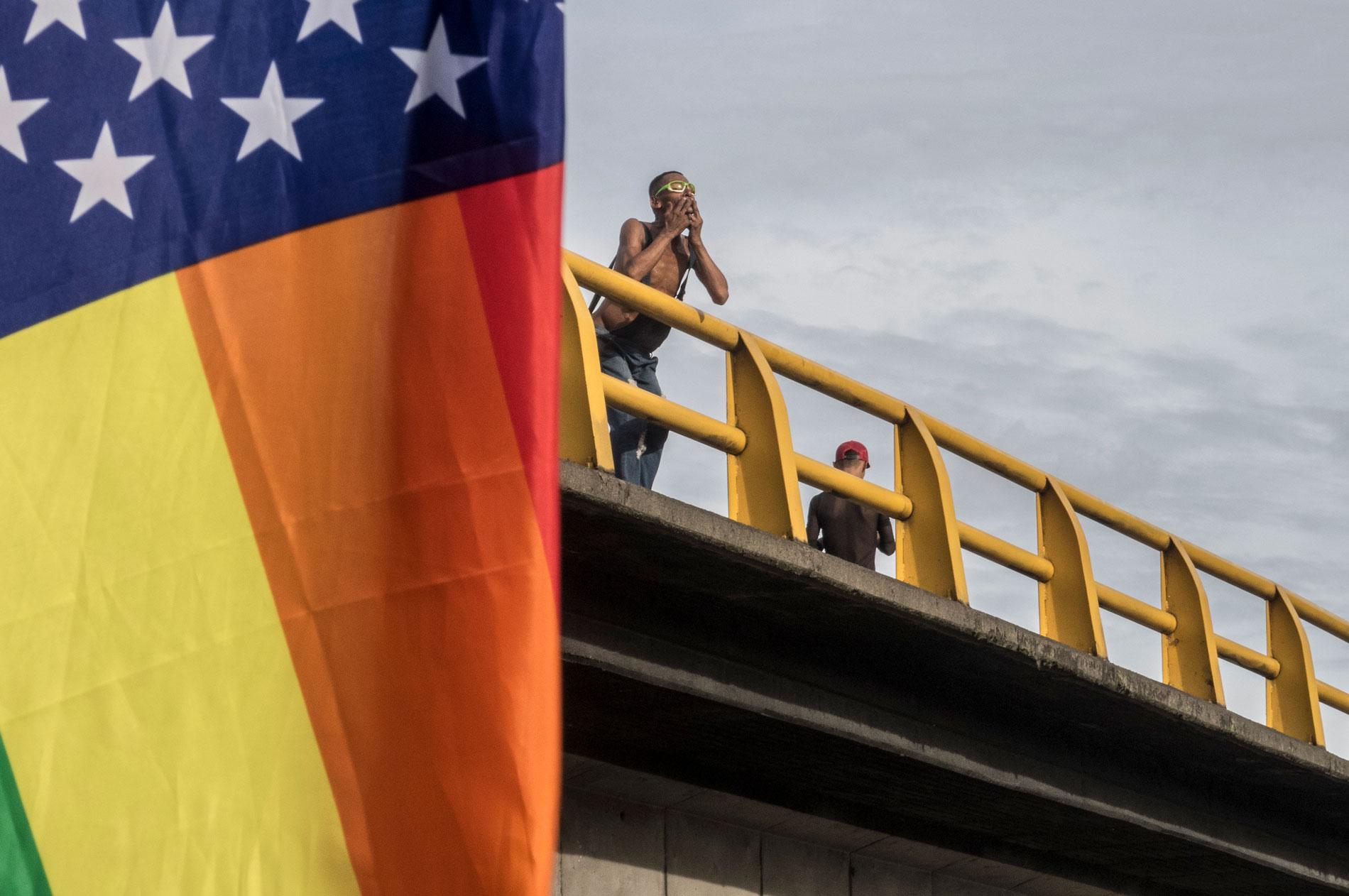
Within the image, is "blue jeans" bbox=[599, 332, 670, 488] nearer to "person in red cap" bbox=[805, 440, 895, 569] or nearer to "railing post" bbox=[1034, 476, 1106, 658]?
"person in red cap" bbox=[805, 440, 895, 569]

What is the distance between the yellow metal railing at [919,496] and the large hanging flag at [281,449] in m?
3.81

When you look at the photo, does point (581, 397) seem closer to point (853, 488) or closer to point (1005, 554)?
point (853, 488)

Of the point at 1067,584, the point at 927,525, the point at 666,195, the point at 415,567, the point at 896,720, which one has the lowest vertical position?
the point at 415,567

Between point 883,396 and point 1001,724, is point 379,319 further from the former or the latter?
point 1001,724

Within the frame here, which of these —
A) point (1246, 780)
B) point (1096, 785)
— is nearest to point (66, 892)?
point (1096, 785)

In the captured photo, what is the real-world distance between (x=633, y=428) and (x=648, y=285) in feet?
2.55

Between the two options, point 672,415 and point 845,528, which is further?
point 845,528

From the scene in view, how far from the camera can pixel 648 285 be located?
11.0 m

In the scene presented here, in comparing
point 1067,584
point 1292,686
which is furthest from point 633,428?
point 1292,686

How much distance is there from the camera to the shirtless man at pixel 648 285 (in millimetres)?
10836

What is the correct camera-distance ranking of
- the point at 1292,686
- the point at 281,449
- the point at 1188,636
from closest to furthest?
1. the point at 281,449
2. the point at 1188,636
3. the point at 1292,686

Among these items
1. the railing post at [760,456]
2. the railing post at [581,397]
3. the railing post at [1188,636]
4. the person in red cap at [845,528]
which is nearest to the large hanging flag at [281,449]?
the railing post at [581,397]

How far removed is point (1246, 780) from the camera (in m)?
14.0

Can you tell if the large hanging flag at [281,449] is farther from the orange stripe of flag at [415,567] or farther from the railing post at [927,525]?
the railing post at [927,525]
